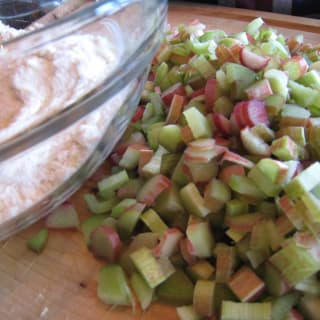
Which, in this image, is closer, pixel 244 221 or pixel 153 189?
pixel 244 221

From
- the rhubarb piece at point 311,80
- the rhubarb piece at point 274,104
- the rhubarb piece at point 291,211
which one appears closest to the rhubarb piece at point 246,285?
the rhubarb piece at point 291,211

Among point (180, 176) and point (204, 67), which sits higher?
point (204, 67)

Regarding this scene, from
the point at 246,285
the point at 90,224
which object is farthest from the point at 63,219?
the point at 246,285

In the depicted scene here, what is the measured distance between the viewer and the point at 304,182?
79cm

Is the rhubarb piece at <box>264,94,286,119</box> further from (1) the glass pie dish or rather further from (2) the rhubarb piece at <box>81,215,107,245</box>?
(2) the rhubarb piece at <box>81,215,107,245</box>

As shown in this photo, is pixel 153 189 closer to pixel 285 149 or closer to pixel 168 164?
pixel 168 164

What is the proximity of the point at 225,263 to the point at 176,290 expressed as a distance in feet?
0.30

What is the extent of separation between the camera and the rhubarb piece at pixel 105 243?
874 mm

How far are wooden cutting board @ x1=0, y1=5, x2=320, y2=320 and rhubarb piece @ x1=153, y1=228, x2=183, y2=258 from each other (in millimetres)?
86

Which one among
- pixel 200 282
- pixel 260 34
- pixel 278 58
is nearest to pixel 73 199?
pixel 200 282

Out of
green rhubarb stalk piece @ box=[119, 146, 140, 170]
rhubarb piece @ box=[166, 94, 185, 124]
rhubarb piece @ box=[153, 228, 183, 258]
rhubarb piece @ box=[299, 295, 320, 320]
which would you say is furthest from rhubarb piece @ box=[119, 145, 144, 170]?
rhubarb piece @ box=[299, 295, 320, 320]

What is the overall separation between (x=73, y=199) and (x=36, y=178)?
6.0 inches

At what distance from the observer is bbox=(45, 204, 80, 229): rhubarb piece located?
0.96 m

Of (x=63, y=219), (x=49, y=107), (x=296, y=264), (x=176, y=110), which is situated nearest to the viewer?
(x=296, y=264)
